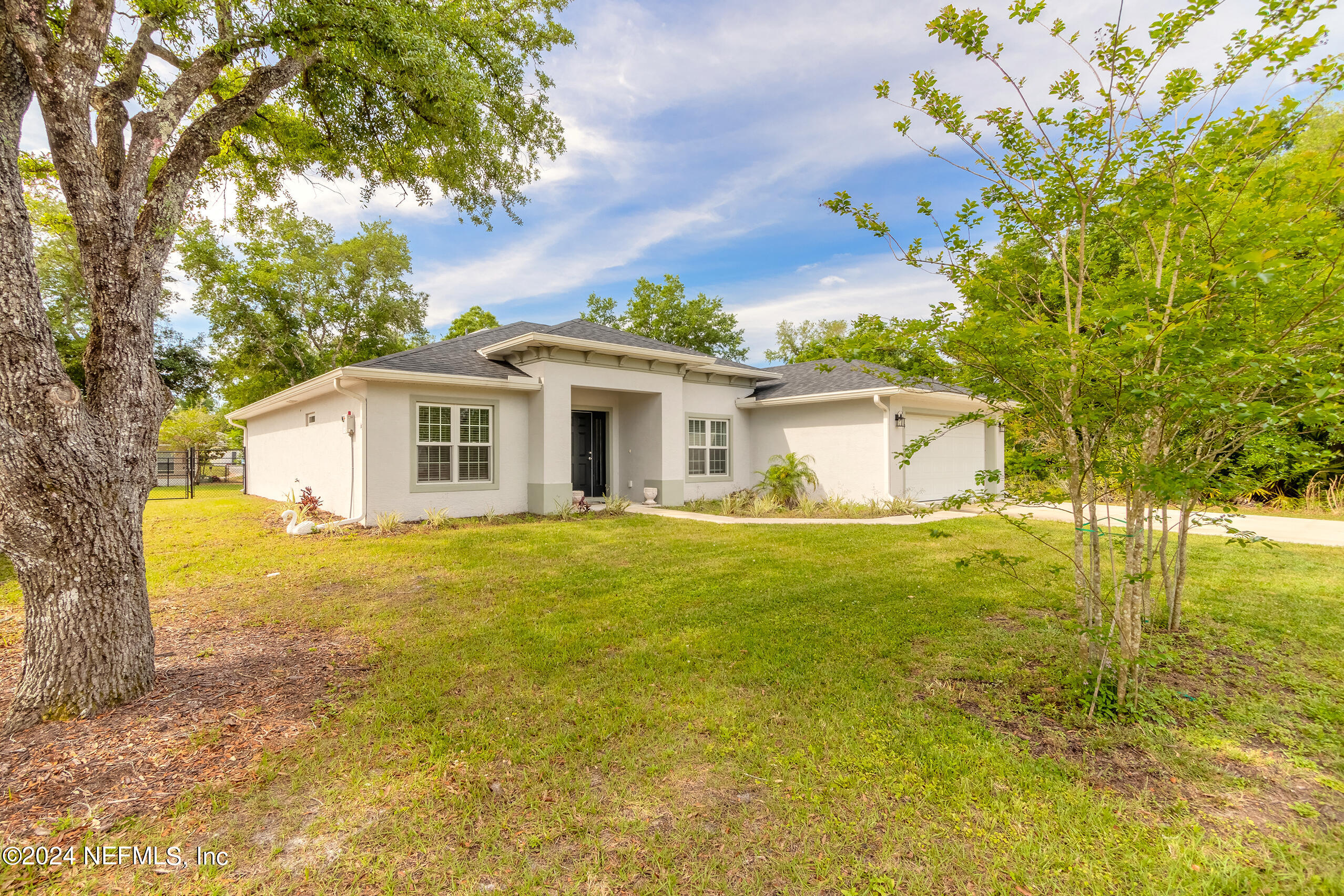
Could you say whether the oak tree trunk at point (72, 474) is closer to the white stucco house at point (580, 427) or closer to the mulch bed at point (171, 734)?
the mulch bed at point (171, 734)

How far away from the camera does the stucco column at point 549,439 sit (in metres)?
11.5

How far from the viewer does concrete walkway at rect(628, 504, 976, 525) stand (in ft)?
35.8

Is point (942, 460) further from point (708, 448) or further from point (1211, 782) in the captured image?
point (1211, 782)

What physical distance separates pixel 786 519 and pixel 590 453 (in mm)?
5284

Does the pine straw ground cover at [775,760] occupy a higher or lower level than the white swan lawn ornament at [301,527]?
lower

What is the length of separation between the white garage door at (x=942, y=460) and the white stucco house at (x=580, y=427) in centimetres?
6

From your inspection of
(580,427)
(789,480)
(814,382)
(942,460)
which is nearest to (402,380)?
(580,427)

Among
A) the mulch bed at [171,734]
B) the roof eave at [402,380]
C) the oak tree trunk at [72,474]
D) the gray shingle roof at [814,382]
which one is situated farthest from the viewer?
the gray shingle roof at [814,382]

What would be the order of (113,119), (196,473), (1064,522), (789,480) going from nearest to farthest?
(113,119) < (1064,522) < (789,480) < (196,473)


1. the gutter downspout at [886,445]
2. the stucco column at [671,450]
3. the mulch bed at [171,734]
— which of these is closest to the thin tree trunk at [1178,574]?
the mulch bed at [171,734]

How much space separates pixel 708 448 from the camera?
47.7 feet

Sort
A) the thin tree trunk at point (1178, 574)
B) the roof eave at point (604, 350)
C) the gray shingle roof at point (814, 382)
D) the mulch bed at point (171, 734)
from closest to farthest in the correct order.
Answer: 1. the mulch bed at point (171, 734)
2. the thin tree trunk at point (1178, 574)
3. the roof eave at point (604, 350)
4. the gray shingle roof at point (814, 382)

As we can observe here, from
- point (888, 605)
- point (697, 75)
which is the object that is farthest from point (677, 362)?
point (888, 605)

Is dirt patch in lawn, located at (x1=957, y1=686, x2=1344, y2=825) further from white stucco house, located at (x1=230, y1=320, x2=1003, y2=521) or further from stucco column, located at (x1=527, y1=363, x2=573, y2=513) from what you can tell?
stucco column, located at (x1=527, y1=363, x2=573, y2=513)
